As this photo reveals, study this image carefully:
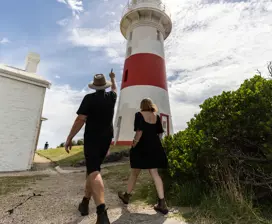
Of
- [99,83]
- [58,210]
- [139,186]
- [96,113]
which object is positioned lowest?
Result: [58,210]

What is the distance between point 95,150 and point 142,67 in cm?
1186

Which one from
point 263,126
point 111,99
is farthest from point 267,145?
point 111,99

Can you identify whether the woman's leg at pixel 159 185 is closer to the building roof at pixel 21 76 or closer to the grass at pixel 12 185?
the grass at pixel 12 185

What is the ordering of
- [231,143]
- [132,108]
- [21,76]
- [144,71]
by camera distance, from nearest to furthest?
[231,143] → [21,76] → [132,108] → [144,71]

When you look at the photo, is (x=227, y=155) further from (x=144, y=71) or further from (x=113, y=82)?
(x=144, y=71)

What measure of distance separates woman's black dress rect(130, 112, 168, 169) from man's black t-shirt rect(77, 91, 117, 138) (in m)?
0.69

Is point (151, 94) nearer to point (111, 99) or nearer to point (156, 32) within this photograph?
point (156, 32)

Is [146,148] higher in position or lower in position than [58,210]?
higher

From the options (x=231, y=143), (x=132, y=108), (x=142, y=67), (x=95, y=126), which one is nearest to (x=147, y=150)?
(x=95, y=126)

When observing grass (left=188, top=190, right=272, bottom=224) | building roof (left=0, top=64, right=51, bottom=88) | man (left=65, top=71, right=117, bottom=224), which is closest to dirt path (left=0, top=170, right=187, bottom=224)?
grass (left=188, top=190, right=272, bottom=224)

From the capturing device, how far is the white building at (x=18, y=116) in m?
8.50

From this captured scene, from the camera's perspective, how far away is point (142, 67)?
14359 mm

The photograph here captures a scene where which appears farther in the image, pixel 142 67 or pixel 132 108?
pixel 142 67

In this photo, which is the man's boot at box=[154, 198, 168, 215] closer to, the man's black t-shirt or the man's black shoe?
the man's black shoe
